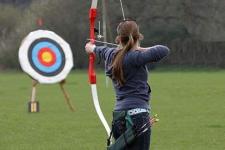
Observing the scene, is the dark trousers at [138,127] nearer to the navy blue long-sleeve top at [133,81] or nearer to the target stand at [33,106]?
the navy blue long-sleeve top at [133,81]

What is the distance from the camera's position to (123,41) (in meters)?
4.07

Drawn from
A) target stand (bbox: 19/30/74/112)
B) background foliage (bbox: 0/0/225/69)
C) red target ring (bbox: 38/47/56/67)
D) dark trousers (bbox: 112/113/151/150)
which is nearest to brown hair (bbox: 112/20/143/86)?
dark trousers (bbox: 112/113/151/150)

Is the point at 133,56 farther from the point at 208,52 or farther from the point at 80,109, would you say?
the point at 208,52

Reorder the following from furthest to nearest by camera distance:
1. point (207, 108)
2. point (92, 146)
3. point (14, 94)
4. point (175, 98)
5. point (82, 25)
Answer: point (82, 25), point (14, 94), point (175, 98), point (207, 108), point (92, 146)

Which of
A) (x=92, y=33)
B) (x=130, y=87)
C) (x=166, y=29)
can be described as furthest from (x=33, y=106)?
(x=166, y=29)

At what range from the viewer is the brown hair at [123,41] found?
4008 millimetres

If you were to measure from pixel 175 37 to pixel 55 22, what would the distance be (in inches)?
270

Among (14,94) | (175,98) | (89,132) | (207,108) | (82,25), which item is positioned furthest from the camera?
(82,25)

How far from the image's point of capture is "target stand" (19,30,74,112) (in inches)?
511

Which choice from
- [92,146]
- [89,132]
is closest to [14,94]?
[89,132]

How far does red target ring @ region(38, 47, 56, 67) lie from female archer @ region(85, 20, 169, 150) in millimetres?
9162

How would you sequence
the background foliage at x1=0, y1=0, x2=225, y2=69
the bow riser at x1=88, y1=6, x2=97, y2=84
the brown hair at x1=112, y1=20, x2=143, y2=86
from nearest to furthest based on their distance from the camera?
the brown hair at x1=112, y1=20, x2=143, y2=86 → the bow riser at x1=88, y1=6, x2=97, y2=84 → the background foliage at x1=0, y1=0, x2=225, y2=69

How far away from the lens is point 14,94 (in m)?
18.2

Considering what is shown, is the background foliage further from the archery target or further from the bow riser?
the bow riser
